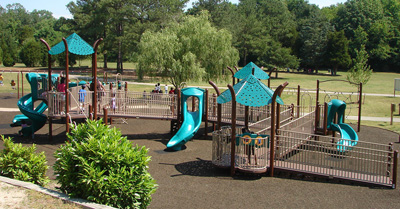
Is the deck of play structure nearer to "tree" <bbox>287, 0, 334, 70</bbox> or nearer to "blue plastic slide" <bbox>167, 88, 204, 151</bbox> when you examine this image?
"blue plastic slide" <bbox>167, 88, 204, 151</bbox>

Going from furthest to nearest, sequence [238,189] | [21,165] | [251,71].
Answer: [251,71] < [238,189] < [21,165]

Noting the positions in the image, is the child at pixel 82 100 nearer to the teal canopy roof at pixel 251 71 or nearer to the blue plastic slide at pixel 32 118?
the blue plastic slide at pixel 32 118

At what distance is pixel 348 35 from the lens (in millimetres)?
86938

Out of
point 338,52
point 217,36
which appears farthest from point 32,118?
point 338,52

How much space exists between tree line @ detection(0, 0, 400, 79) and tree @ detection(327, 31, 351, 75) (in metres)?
0.19

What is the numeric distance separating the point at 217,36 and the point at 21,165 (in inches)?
1113

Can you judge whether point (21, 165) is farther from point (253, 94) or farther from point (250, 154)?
point (253, 94)

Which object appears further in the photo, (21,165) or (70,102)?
(70,102)

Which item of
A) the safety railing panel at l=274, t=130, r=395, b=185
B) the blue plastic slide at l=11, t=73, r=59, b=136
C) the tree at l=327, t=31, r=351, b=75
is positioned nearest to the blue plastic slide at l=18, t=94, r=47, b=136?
the blue plastic slide at l=11, t=73, r=59, b=136

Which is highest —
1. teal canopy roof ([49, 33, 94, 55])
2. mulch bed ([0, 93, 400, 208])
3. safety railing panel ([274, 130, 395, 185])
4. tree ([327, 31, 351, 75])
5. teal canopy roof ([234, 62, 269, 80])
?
tree ([327, 31, 351, 75])

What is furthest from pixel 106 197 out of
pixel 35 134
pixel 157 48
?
pixel 157 48

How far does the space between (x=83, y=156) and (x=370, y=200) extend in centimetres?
809

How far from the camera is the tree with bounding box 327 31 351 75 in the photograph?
252 ft

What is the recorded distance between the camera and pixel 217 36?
3606 centimetres
